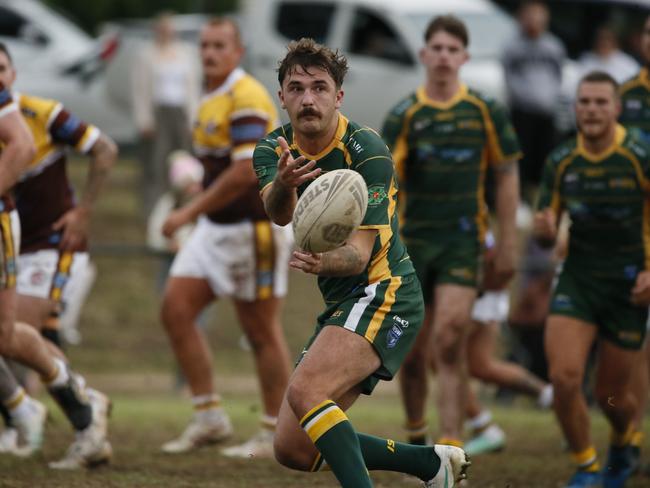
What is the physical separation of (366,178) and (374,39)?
36.6ft

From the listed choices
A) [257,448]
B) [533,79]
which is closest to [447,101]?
[257,448]

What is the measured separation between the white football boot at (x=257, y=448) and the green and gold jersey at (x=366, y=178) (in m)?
2.73

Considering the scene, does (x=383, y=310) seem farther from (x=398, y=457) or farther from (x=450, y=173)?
(x=450, y=173)

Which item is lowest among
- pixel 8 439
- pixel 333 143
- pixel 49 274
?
pixel 8 439

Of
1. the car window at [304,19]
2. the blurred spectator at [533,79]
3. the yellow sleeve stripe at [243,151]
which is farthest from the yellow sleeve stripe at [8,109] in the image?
the car window at [304,19]

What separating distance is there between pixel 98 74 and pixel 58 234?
9.80m

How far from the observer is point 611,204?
8211 mm

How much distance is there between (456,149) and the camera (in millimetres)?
8797

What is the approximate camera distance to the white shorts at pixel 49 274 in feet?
27.8

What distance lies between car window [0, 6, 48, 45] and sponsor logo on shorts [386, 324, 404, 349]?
13.0m

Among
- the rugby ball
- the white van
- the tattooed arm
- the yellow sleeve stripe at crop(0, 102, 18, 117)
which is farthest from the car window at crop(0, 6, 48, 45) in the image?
the rugby ball

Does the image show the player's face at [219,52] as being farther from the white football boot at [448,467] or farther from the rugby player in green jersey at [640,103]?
the white football boot at [448,467]

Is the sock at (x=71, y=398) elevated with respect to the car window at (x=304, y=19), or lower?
lower

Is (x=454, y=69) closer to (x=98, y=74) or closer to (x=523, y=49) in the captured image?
(x=523, y=49)
